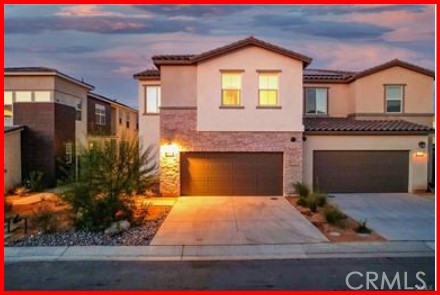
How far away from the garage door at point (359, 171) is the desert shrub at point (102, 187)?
9.79 m

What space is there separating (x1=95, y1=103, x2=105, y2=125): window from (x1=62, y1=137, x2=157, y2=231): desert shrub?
740 inches

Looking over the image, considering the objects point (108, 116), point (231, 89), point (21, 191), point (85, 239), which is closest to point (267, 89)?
point (231, 89)

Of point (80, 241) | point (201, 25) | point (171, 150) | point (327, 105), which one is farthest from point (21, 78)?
point (327, 105)

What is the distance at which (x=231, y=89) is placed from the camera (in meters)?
17.5

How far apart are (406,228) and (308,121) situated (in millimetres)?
9517

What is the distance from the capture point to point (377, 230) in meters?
11.2

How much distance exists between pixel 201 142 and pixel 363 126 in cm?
782

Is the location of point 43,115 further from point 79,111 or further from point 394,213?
point 394,213

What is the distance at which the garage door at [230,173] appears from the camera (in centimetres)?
1788

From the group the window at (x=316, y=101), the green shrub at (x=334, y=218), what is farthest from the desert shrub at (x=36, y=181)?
the window at (x=316, y=101)

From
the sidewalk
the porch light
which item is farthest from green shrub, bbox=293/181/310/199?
the sidewalk

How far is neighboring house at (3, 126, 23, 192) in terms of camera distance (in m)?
18.7

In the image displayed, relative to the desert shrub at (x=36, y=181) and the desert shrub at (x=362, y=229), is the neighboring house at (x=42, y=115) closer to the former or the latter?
the desert shrub at (x=36, y=181)

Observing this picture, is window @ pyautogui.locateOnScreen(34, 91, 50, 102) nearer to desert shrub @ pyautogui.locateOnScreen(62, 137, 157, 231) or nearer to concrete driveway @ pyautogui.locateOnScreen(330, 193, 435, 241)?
desert shrub @ pyautogui.locateOnScreen(62, 137, 157, 231)
